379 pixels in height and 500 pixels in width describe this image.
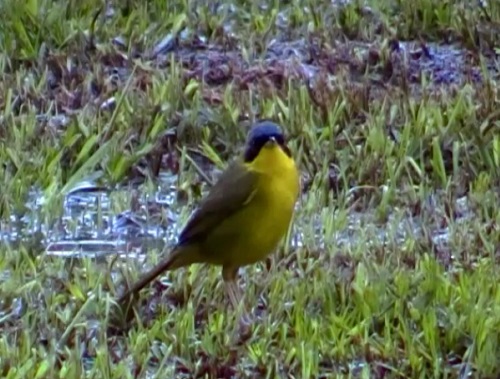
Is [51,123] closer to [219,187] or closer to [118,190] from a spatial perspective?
[118,190]

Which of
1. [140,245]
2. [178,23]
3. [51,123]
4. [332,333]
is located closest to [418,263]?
[332,333]

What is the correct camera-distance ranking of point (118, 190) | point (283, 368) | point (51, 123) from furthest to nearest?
point (51, 123) → point (118, 190) → point (283, 368)

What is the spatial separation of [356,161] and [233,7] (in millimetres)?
2102

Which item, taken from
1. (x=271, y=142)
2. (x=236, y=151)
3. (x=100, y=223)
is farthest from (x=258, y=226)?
(x=236, y=151)

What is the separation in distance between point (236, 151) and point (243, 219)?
1431 mm

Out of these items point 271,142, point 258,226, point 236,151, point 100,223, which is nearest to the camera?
point 258,226

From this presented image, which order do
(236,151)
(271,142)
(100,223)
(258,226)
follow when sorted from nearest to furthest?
(258,226) → (271,142) → (100,223) → (236,151)

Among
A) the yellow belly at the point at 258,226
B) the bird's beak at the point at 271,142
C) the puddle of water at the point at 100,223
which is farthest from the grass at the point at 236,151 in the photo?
the bird's beak at the point at 271,142

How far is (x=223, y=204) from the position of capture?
595cm

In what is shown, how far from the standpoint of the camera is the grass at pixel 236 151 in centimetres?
550

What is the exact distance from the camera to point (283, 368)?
5.37m

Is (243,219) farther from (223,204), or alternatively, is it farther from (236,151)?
(236,151)

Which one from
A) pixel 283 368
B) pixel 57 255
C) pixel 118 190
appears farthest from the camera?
pixel 118 190

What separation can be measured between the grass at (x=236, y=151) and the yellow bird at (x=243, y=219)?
0.11 m
